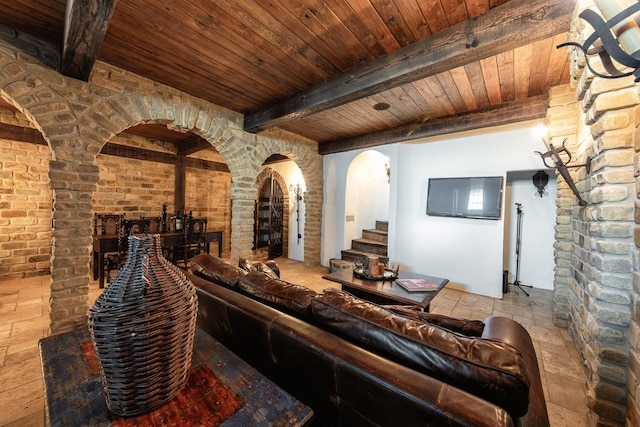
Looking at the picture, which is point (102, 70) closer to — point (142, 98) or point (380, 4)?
point (142, 98)

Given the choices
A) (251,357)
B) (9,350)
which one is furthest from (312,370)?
(9,350)

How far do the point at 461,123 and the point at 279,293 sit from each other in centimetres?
343

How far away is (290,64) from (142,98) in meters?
1.70

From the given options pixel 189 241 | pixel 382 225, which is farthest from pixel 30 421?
pixel 382 225

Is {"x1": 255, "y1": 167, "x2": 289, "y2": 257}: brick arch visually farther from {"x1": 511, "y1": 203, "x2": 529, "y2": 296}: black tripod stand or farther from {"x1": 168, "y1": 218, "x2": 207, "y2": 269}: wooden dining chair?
{"x1": 511, "y1": 203, "x2": 529, "y2": 296}: black tripod stand

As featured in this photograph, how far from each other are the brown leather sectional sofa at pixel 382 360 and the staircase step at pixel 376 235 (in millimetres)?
3647

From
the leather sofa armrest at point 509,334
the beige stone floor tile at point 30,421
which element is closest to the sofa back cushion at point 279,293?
the leather sofa armrest at point 509,334

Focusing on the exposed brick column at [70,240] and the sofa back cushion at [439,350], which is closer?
the sofa back cushion at [439,350]

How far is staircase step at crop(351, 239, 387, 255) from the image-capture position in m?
4.75

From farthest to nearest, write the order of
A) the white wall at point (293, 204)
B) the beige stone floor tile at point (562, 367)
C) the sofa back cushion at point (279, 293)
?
the white wall at point (293, 204), the beige stone floor tile at point (562, 367), the sofa back cushion at point (279, 293)

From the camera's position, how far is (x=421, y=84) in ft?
8.75

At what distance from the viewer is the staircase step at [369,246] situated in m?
4.75

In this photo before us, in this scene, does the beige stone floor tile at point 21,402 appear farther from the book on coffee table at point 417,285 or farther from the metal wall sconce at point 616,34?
the metal wall sconce at point 616,34

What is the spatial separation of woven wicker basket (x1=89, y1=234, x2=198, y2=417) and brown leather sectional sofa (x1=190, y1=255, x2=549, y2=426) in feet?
1.51
